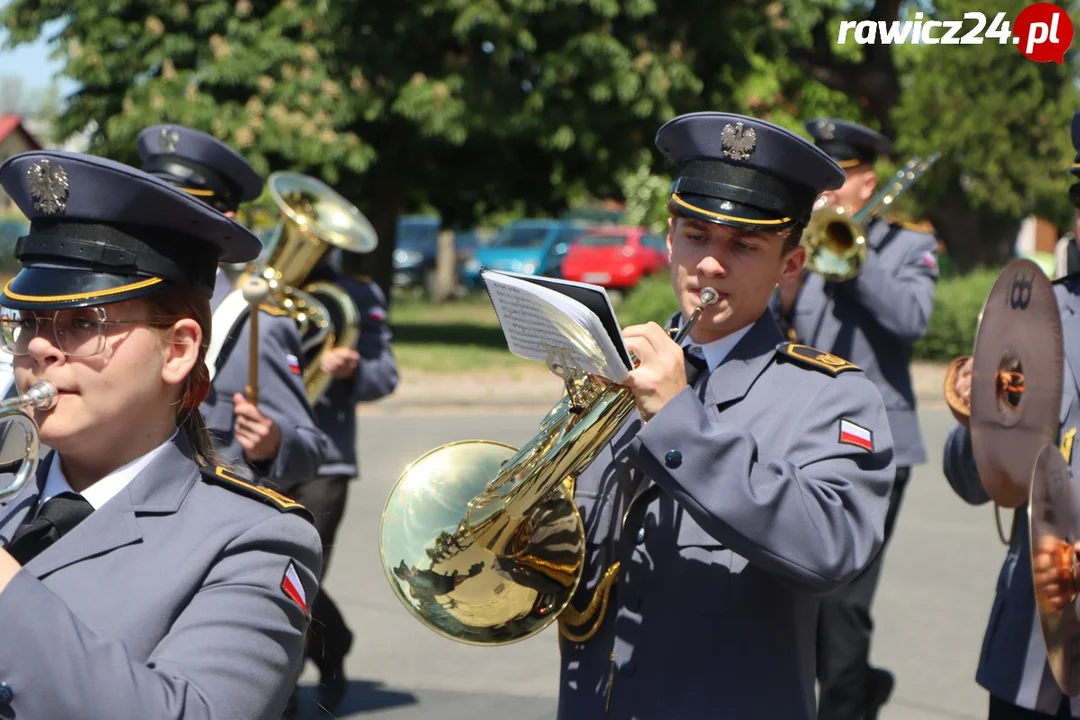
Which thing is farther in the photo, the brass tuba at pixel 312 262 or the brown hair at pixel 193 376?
the brass tuba at pixel 312 262

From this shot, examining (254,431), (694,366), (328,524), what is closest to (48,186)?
(694,366)

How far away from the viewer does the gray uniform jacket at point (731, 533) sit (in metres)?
2.40

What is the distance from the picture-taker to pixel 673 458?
7.86 feet

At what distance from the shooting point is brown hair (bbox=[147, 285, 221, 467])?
2070 millimetres

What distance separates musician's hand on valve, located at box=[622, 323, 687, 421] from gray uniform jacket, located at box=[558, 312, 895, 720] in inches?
0.9

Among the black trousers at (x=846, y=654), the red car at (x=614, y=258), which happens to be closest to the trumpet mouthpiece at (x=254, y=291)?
the black trousers at (x=846, y=654)

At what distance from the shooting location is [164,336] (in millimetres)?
2062

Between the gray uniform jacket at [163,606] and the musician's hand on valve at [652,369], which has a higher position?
the musician's hand on valve at [652,369]

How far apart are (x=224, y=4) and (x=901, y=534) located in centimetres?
1171

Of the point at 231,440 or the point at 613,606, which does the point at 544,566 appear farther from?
the point at 231,440

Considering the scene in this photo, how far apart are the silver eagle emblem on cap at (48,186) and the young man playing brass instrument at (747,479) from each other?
93 cm

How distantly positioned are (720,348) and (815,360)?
0.18 metres

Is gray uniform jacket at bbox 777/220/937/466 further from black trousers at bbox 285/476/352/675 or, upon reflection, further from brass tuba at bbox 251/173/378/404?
black trousers at bbox 285/476/352/675

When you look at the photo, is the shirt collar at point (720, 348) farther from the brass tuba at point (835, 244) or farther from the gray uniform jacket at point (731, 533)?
the brass tuba at point (835, 244)
